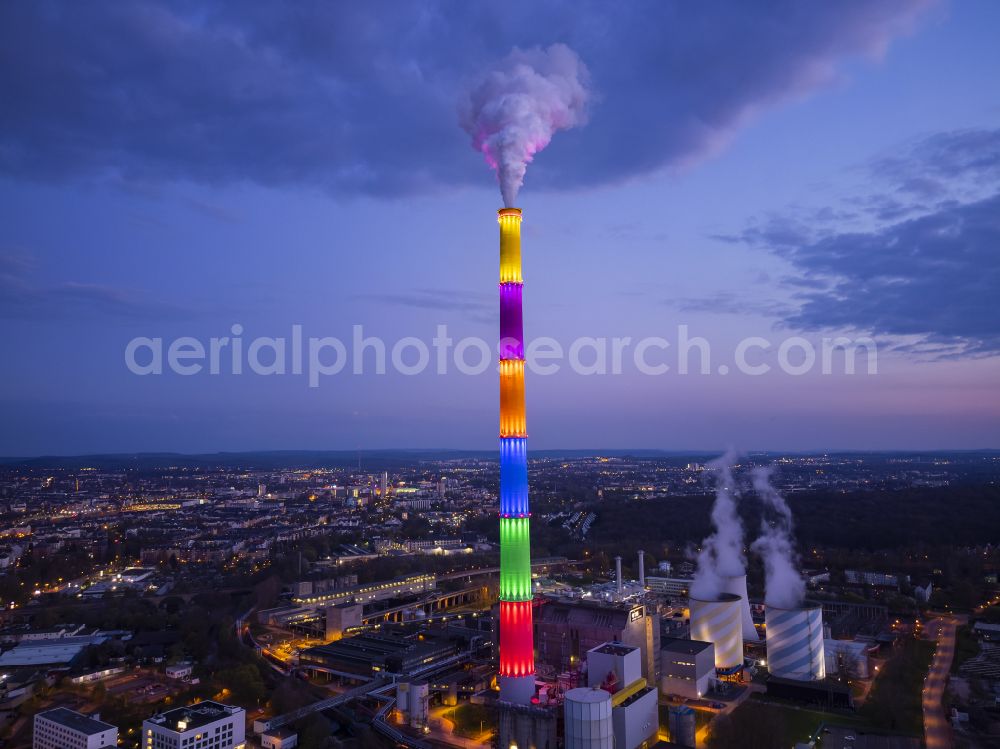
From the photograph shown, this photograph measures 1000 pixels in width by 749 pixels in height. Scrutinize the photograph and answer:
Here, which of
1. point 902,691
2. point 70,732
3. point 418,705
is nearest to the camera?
point 70,732

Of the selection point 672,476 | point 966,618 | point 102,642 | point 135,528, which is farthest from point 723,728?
point 672,476

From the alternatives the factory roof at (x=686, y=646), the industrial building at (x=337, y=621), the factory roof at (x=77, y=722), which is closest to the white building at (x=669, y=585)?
the factory roof at (x=686, y=646)

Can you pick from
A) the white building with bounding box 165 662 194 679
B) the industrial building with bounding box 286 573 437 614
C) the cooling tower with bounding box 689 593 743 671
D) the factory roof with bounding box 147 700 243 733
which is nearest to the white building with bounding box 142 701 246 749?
the factory roof with bounding box 147 700 243 733

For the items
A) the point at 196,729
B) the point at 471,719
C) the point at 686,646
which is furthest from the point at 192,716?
the point at 686,646

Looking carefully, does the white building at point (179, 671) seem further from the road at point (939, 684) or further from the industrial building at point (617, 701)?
the road at point (939, 684)

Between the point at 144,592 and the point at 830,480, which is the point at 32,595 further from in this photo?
the point at 830,480

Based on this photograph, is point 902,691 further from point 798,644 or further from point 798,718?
point 798,718

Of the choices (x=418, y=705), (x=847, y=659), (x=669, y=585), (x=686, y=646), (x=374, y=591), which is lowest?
(x=669, y=585)

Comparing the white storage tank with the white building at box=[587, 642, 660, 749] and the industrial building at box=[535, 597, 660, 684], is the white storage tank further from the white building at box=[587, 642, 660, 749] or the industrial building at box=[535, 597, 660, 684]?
the industrial building at box=[535, 597, 660, 684]
